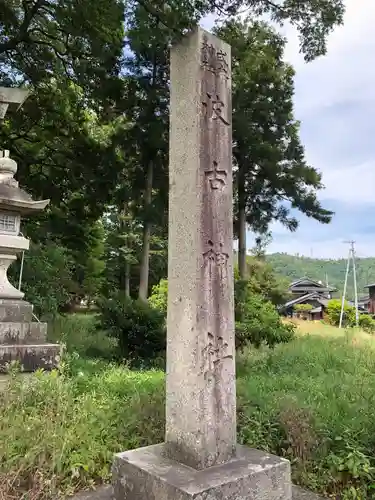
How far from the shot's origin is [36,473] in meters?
2.68

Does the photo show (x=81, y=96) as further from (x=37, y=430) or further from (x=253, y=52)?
(x=37, y=430)

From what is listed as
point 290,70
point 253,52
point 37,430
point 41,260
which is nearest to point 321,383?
point 37,430

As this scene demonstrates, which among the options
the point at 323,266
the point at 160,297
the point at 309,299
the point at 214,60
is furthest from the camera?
the point at 323,266

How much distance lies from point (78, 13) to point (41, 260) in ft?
19.1

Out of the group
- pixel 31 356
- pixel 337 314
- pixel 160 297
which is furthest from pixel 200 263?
pixel 337 314

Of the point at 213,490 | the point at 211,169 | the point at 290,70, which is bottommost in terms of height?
the point at 213,490

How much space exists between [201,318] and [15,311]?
10.5 feet

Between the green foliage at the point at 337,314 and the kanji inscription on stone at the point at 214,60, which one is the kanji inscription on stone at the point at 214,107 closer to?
the kanji inscription on stone at the point at 214,60

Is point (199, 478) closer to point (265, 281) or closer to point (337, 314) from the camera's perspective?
point (265, 281)

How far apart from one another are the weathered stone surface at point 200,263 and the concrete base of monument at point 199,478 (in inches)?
3.7

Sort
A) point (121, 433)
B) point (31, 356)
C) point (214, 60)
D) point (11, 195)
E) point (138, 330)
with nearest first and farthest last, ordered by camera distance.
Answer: point (214, 60) < point (121, 433) < point (31, 356) < point (11, 195) < point (138, 330)

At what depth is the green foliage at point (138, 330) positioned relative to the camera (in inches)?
351

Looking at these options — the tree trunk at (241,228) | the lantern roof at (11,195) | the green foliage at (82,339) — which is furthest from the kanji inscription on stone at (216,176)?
the tree trunk at (241,228)

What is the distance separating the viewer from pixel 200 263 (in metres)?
2.35
